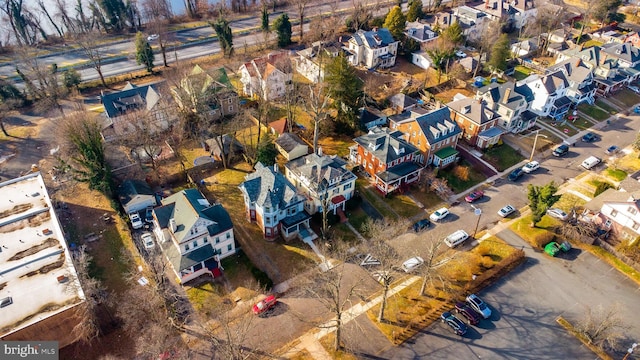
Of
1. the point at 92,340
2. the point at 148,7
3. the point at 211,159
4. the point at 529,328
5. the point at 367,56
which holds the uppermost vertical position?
the point at 148,7

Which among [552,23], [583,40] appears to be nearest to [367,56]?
[552,23]

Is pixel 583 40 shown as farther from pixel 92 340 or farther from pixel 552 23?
pixel 92 340

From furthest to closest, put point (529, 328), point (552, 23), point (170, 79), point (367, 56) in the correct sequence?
1. point (552, 23)
2. point (367, 56)
3. point (170, 79)
4. point (529, 328)

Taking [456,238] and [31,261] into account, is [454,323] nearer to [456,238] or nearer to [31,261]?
[456,238]

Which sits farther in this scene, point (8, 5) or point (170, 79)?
point (8, 5)

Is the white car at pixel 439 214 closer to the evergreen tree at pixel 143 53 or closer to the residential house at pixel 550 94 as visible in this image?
the residential house at pixel 550 94

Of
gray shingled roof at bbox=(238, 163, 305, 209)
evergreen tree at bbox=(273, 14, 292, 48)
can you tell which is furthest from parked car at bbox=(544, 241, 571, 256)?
evergreen tree at bbox=(273, 14, 292, 48)
